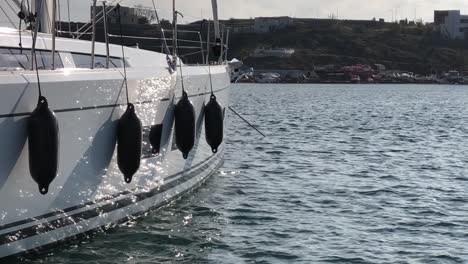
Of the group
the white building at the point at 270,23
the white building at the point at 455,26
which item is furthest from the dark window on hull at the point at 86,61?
the white building at the point at 455,26

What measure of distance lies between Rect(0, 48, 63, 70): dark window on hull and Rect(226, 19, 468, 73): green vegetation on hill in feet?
383

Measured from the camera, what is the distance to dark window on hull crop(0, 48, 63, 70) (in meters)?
8.55

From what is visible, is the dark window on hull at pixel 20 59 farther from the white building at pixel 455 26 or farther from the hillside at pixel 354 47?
the white building at pixel 455 26

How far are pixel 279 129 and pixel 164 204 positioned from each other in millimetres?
16736

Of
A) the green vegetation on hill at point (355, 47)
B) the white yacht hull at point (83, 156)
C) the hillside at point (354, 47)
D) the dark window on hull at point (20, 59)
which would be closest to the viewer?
the white yacht hull at point (83, 156)

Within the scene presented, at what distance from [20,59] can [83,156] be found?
5.19ft

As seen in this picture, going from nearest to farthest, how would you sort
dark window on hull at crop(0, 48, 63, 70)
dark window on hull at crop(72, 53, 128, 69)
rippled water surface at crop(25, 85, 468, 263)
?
rippled water surface at crop(25, 85, 468, 263)
dark window on hull at crop(0, 48, 63, 70)
dark window on hull at crop(72, 53, 128, 69)

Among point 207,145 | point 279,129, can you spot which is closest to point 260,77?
point 279,129

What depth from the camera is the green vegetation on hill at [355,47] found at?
134250 millimetres

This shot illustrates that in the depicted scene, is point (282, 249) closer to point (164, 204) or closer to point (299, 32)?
point (164, 204)

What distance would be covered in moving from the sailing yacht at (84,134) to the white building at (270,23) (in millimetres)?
136512

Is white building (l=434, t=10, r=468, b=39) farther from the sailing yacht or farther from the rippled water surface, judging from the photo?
the sailing yacht

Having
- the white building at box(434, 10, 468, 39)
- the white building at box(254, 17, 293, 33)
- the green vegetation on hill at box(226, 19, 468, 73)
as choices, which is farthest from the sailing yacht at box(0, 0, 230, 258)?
the white building at box(434, 10, 468, 39)

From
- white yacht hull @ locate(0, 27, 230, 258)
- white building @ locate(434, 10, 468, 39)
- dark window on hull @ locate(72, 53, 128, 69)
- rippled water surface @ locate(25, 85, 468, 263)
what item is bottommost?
rippled water surface @ locate(25, 85, 468, 263)
